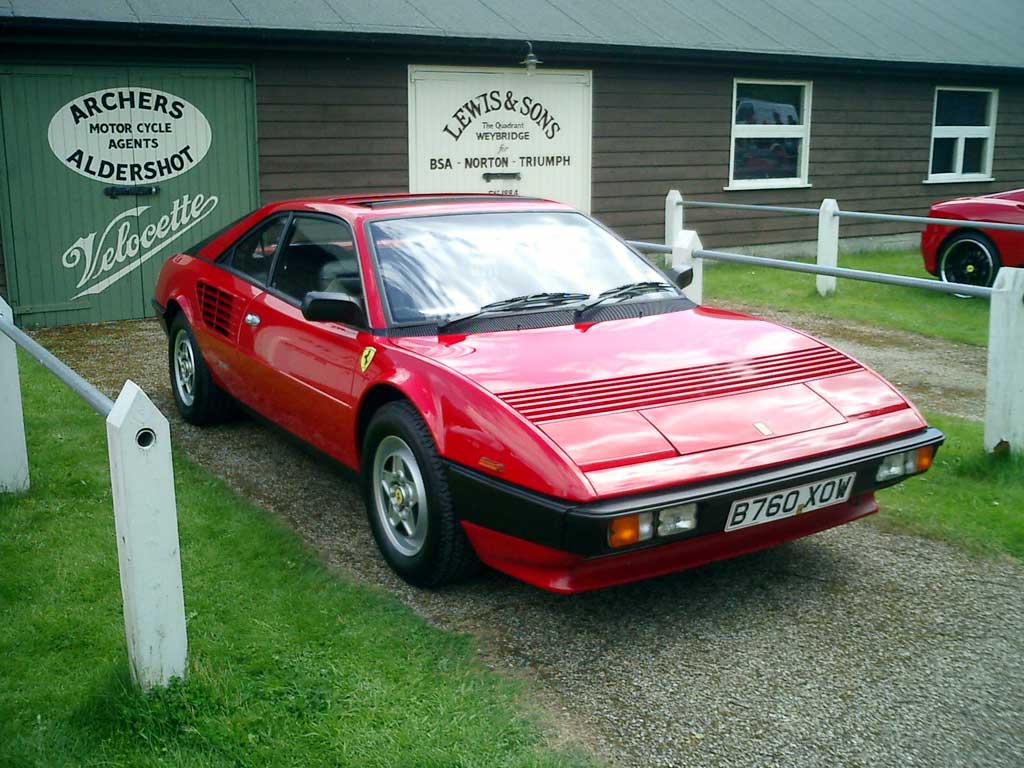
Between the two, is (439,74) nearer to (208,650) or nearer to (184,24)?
(184,24)

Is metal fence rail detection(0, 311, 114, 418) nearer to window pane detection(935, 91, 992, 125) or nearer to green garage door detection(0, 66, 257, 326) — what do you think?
green garage door detection(0, 66, 257, 326)

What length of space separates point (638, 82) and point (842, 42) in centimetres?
375

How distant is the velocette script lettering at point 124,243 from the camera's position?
10.1 metres

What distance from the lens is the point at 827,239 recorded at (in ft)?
38.3

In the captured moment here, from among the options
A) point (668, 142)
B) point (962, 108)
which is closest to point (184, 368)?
point (668, 142)

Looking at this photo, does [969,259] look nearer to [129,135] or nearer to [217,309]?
[217,309]

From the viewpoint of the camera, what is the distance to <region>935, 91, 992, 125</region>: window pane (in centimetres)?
1697

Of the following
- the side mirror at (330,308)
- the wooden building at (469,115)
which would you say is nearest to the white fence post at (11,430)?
the side mirror at (330,308)

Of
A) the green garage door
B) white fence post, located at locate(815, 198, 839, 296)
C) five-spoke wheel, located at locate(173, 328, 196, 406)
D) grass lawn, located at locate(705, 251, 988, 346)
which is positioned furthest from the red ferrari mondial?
white fence post, located at locate(815, 198, 839, 296)

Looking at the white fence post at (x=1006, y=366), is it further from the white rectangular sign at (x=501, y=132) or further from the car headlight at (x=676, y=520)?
the white rectangular sign at (x=501, y=132)

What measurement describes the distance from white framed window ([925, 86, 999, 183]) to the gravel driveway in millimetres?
14087

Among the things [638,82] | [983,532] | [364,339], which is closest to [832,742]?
[983,532]

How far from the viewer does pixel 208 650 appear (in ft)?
11.5

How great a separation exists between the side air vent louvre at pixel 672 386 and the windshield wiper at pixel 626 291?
67 cm
